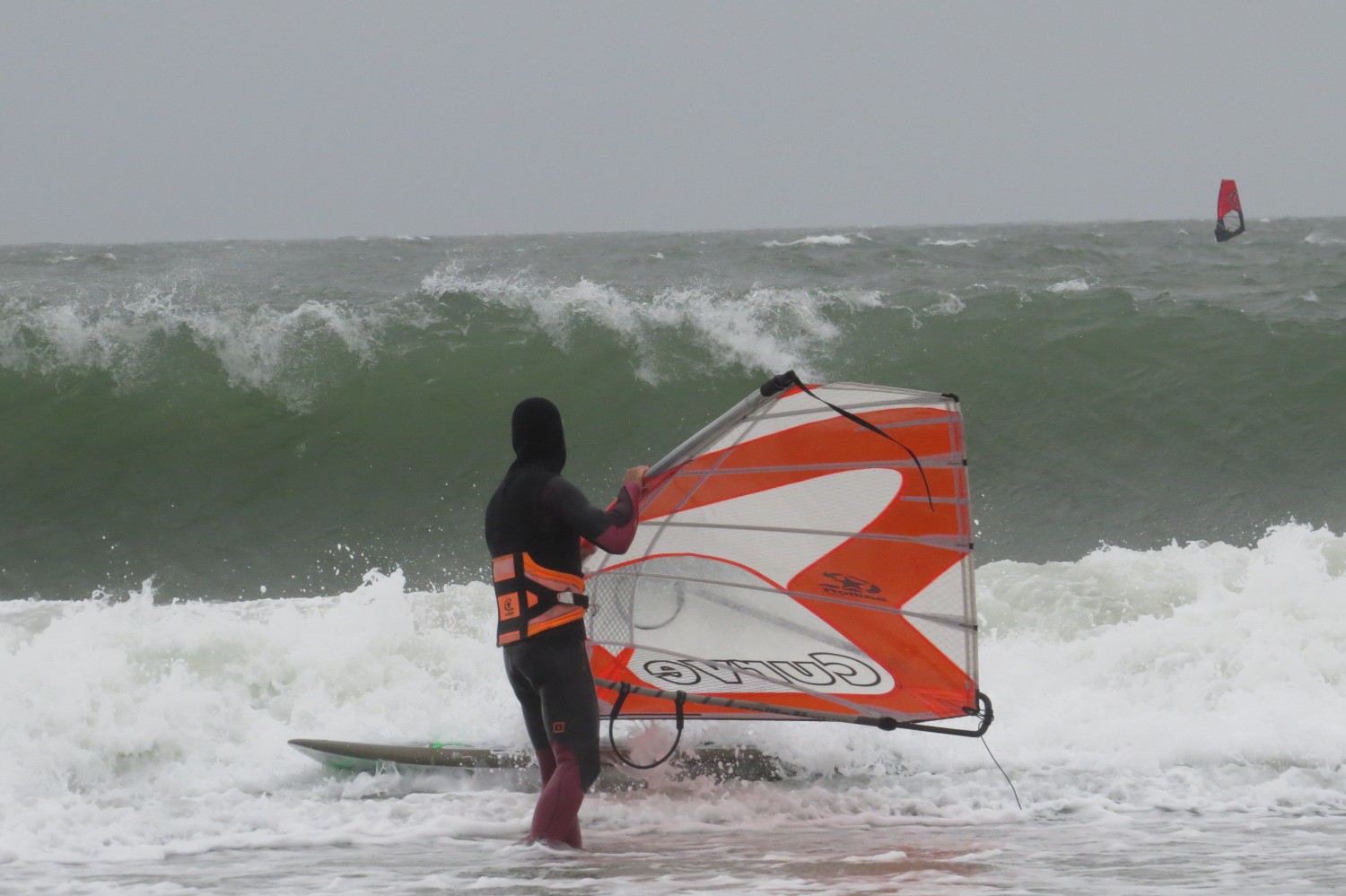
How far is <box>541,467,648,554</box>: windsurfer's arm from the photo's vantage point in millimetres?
3855

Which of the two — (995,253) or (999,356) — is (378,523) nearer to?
(999,356)

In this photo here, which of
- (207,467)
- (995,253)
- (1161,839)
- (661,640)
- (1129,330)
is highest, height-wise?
(995,253)

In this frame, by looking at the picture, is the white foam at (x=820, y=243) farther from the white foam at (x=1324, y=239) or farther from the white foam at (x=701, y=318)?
the white foam at (x=1324, y=239)

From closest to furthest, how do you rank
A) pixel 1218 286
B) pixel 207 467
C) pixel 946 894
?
pixel 946 894 → pixel 207 467 → pixel 1218 286

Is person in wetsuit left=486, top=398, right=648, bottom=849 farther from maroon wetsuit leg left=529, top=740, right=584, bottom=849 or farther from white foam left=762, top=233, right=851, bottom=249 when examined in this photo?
white foam left=762, top=233, right=851, bottom=249

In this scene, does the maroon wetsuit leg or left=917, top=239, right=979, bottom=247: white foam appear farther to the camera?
left=917, top=239, right=979, bottom=247: white foam

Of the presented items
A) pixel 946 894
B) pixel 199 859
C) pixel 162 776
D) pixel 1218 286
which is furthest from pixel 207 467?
pixel 1218 286

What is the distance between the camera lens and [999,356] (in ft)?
37.0

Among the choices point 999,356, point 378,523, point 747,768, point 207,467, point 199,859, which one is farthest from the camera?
point 999,356

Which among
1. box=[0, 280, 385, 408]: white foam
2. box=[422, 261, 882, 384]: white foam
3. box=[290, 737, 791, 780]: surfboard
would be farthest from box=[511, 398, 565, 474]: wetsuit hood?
box=[0, 280, 385, 408]: white foam

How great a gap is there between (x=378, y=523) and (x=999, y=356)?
18.6 ft

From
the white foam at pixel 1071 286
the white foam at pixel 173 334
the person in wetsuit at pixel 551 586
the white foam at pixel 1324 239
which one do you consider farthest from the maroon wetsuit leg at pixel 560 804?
the white foam at pixel 1324 239

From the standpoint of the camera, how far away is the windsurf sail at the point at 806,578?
4418 mm

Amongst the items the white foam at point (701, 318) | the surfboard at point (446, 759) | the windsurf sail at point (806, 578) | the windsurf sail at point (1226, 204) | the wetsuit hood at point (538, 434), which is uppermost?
the windsurf sail at point (1226, 204)
